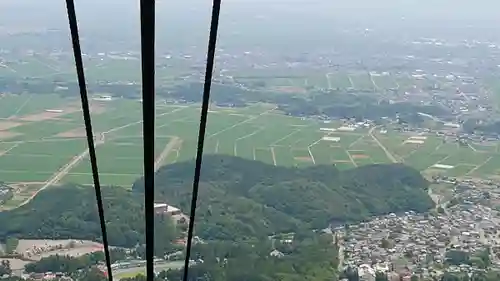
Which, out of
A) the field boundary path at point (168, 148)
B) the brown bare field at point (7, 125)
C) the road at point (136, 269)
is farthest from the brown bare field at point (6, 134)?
the road at point (136, 269)

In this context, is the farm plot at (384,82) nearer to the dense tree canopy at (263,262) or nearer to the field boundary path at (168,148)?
the field boundary path at (168,148)

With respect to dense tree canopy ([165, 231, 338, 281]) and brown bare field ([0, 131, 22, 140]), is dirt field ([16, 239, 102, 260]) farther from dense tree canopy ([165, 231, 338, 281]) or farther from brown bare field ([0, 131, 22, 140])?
brown bare field ([0, 131, 22, 140])

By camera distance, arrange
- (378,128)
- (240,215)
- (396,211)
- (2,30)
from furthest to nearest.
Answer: (2,30)
(378,128)
(396,211)
(240,215)

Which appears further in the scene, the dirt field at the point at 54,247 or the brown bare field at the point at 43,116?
the brown bare field at the point at 43,116

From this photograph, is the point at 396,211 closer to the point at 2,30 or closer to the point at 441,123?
the point at 441,123

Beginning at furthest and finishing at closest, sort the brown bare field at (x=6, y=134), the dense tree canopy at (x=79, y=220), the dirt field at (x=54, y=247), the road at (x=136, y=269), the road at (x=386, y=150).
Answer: the brown bare field at (x=6, y=134), the road at (x=386, y=150), the dense tree canopy at (x=79, y=220), the dirt field at (x=54, y=247), the road at (x=136, y=269)

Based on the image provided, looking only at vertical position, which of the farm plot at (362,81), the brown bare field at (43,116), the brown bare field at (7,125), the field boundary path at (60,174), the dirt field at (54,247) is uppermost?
the dirt field at (54,247)

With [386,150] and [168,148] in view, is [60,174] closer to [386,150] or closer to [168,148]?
[168,148]

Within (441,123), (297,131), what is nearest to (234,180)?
(297,131)
